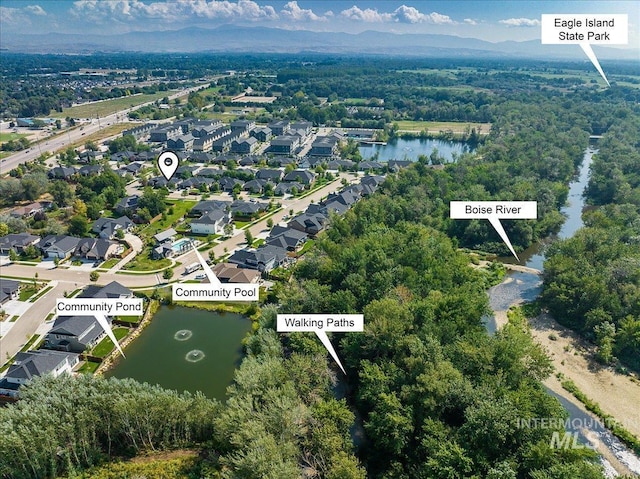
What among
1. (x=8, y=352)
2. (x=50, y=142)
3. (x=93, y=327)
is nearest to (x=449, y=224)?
(x=93, y=327)

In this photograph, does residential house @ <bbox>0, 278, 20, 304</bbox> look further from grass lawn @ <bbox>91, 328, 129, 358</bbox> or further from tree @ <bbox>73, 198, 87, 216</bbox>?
tree @ <bbox>73, 198, 87, 216</bbox>

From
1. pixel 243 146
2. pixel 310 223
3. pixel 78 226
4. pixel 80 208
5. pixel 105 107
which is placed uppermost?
pixel 105 107

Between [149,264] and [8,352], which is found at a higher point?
[149,264]

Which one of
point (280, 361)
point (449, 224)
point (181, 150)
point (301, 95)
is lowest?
point (280, 361)

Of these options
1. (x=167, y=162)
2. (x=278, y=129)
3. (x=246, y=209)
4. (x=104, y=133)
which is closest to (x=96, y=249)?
(x=167, y=162)

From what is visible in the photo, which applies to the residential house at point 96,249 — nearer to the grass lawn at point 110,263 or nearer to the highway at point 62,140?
the grass lawn at point 110,263

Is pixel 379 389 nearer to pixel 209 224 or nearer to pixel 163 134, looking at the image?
pixel 209 224

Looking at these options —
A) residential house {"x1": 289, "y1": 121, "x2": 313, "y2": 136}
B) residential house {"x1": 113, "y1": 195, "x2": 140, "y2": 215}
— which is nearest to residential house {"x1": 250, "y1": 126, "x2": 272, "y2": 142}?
residential house {"x1": 289, "y1": 121, "x2": 313, "y2": 136}

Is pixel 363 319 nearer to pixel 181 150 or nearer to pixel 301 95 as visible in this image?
pixel 181 150
